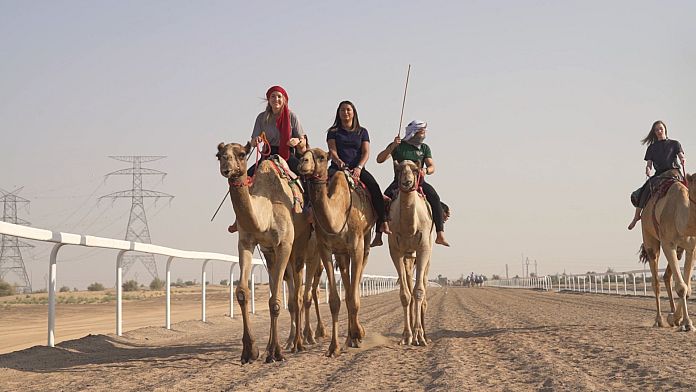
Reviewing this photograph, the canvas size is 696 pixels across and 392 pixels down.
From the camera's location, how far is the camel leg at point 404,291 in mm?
11414

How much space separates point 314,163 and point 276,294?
175 cm

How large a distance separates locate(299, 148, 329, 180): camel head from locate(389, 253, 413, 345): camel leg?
241 centimetres

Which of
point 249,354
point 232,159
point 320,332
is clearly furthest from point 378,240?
point 232,159

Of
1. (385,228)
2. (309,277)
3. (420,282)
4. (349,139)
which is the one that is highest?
(349,139)

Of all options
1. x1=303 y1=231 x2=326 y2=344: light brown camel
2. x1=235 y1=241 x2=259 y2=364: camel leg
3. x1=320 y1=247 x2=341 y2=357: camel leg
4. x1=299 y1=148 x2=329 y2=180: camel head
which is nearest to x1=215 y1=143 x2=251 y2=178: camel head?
x1=299 y1=148 x2=329 y2=180: camel head

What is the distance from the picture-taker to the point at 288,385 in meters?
7.79

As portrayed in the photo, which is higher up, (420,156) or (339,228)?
(420,156)

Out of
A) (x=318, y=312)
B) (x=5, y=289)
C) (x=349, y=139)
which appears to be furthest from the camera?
(x=5, y=289)

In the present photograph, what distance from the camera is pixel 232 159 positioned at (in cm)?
927

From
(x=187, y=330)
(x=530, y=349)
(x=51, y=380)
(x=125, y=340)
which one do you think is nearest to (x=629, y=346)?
(x=530, y=349)

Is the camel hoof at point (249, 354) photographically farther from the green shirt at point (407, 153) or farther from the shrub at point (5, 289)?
the shrub at point (5, 289)

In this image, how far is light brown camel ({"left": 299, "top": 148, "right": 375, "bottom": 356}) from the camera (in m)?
10.3

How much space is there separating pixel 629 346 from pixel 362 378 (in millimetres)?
3699

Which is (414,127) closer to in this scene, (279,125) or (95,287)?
(279,125)
